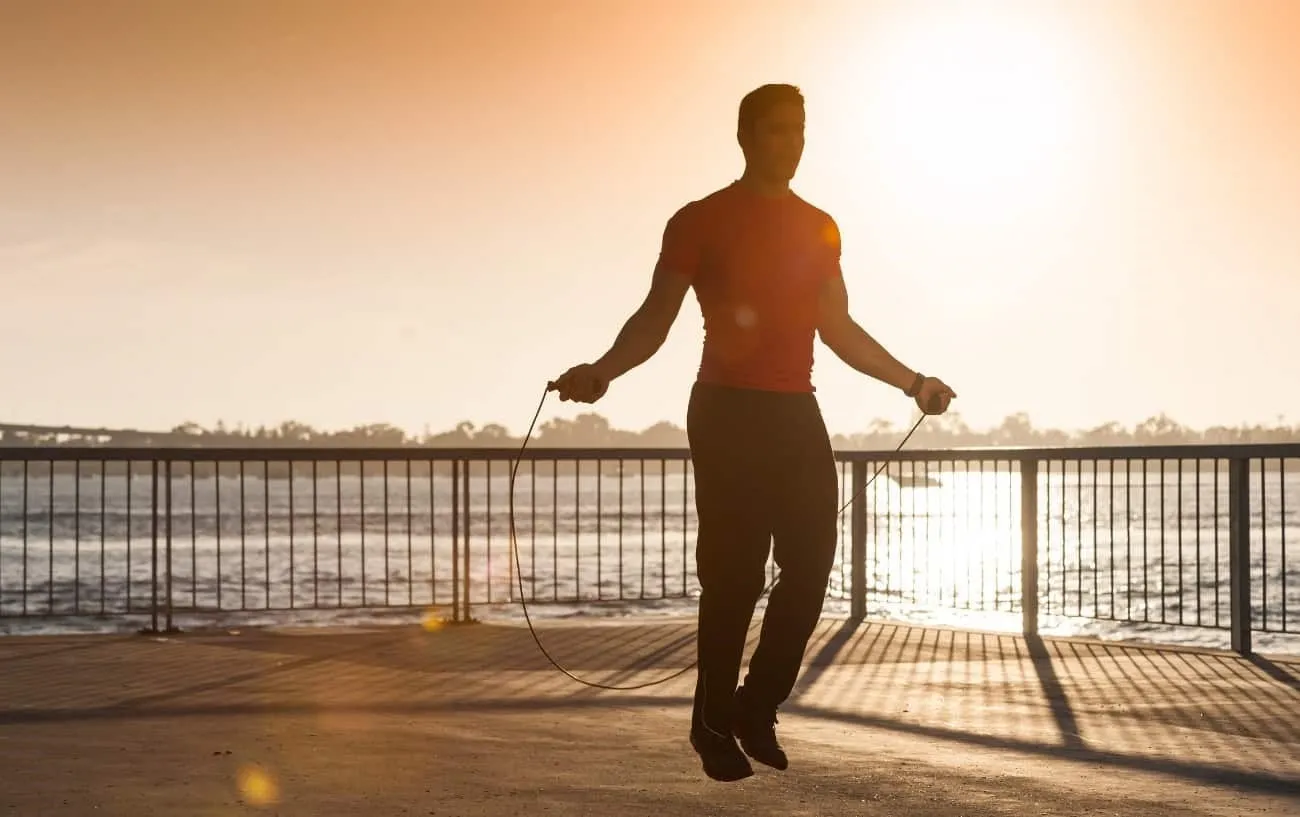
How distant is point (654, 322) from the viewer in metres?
4.61

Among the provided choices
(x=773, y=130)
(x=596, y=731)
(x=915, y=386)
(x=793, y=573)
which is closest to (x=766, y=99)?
(x=773, y=130)

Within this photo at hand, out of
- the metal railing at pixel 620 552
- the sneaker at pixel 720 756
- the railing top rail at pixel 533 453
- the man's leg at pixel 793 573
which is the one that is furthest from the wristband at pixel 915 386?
the railing top rail at pixel 533 453

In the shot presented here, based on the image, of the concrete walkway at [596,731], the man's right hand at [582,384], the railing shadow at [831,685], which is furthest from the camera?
the railing shadow at [831,685]

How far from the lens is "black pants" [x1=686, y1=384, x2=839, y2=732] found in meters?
4.56

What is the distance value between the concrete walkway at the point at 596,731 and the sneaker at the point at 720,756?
0.31 meters

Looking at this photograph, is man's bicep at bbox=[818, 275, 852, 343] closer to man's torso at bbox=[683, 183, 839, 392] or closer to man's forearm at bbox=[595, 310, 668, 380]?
man's torso at bbox=[683, 183, 839, 392]

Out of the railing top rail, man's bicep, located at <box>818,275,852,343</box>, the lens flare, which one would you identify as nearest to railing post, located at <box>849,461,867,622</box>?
the railing top rail

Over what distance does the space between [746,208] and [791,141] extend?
240mm

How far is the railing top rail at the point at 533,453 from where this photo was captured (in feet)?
32.7

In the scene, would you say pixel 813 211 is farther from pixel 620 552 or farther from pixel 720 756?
pixel 620 552

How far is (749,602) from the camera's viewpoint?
4.73 metres

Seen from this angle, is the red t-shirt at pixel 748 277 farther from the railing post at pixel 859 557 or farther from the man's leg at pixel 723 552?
the railing post at pixel 859 557

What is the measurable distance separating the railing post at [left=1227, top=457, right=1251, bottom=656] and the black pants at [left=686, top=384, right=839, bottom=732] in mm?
5875

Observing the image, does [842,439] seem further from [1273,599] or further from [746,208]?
[1273,599]
